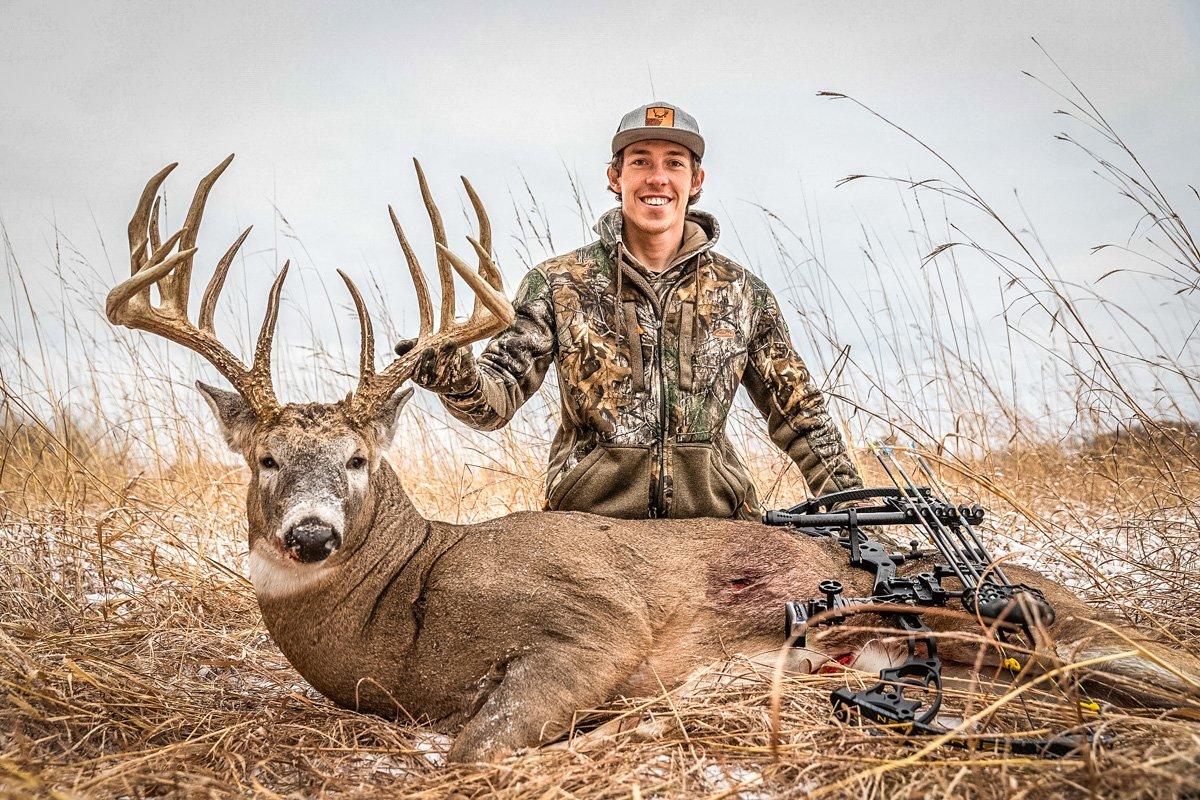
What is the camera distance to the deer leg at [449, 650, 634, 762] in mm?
2668

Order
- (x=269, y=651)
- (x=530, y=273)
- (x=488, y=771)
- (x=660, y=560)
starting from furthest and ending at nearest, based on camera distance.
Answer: (x=530, y=273) < (x=269, y=651) < (x=660, y=560) < (x=488, y=771)

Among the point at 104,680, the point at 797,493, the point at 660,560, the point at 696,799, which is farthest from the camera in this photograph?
the point at 797,493

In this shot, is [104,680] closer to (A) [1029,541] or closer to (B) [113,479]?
(B) [113,479]

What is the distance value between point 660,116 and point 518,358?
61.3 inches

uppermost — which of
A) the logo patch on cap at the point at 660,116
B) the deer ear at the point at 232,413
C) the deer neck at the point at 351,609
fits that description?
the logo patch on cap at the point at 660,116

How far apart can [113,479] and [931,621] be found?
5.80 meters

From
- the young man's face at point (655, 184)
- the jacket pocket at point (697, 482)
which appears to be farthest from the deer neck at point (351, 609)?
the young man's face at point (655, 184)

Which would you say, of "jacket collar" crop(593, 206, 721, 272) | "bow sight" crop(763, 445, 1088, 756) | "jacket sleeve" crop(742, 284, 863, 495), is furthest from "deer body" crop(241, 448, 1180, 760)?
"jacket collar" crop(593, 206, 721, 272)

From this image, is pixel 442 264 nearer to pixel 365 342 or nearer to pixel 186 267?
pixel 365 342

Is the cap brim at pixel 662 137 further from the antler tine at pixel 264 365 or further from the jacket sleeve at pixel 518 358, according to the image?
the antler tine at pixel 264 365

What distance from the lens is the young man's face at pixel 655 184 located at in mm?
4617

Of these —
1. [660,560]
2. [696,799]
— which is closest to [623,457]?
[660,560]

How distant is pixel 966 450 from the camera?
22.4 ft

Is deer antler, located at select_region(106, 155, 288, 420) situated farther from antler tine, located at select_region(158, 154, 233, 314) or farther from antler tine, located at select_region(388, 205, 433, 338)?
antler tine, located at select_region(388, 205, 433, 338)
